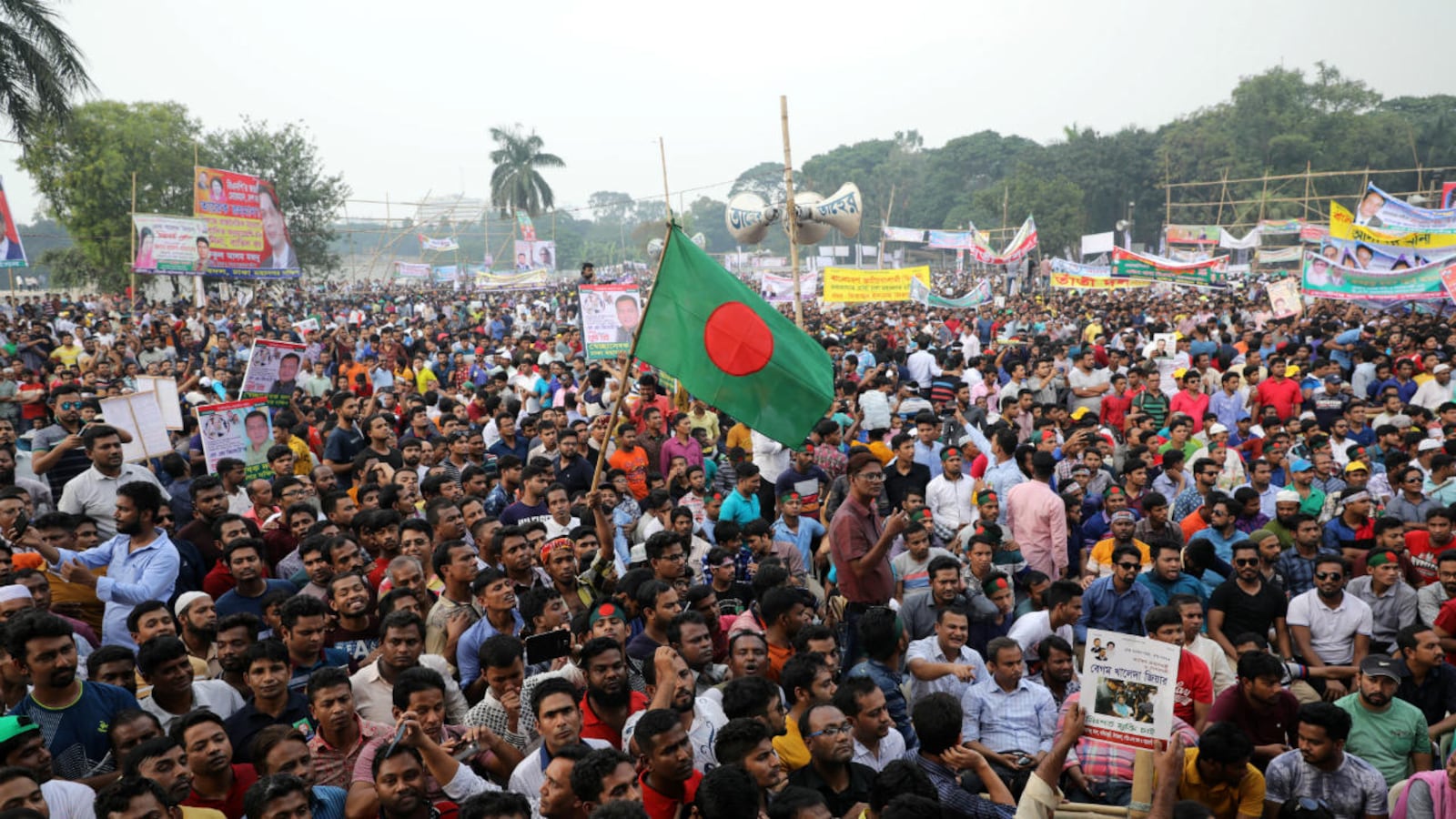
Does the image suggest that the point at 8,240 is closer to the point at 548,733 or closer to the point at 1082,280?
the point at 548,733

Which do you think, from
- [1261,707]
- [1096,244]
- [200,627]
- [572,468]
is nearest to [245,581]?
Answer: [200,627]

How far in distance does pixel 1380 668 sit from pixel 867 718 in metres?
2.43

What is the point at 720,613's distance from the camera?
5934 mm

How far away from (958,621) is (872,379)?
6.46 m

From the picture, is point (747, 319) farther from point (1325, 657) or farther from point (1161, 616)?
point (1325, 657)

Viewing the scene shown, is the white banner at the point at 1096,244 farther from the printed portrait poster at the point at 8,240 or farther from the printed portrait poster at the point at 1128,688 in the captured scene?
the printed portrait poster at the point at 1128,688

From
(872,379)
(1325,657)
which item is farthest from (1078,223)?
(1325,657)

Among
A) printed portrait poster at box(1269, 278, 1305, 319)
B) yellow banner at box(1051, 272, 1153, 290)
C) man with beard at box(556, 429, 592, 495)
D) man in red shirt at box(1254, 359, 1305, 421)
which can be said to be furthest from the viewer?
yellow banner at box(1051, 272, 1153, 290)

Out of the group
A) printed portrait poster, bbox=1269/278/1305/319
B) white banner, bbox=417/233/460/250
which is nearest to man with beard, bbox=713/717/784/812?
printed portrait poster, bbox=1269/278/1305/319

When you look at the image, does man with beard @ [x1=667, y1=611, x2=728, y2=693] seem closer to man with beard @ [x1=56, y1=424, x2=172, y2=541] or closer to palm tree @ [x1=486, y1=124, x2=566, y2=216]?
man with beard @ [x1=56, y1=424, x2=172, y2=541]

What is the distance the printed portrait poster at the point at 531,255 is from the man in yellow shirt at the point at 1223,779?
4065 centimetres

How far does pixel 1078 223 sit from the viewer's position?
60750mm

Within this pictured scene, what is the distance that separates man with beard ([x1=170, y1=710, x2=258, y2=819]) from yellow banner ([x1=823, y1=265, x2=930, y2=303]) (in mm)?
16398

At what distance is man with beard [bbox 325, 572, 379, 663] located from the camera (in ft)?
17.2
